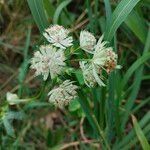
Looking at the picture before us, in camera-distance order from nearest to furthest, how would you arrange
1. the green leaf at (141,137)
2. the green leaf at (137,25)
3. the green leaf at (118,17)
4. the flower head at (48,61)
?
the flower head at (48,61) → the green leaf at (118,17) → the green leaf at (141,137) → the green leaf at (137,25)

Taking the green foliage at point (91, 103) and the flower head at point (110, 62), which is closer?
the flower head at point (110, 62)

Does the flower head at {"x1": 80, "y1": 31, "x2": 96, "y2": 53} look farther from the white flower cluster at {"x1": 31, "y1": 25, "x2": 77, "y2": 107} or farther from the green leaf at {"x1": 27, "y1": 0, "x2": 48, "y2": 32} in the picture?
the green leaf at {"x1": 27, "y1": 0, "x2": 48, "y2": 32}

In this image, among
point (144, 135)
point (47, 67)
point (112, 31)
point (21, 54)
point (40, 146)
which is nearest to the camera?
point (47, 67)

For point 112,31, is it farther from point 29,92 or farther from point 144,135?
point 29,92

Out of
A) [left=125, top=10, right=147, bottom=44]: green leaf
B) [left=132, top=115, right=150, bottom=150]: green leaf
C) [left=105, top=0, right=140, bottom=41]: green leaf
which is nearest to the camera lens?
[left=105, top=0, right=140, bottom=41]: green leaf

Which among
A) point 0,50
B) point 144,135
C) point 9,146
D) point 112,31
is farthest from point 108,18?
point 0,50

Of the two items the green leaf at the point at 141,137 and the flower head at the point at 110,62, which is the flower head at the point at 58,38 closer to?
the flower head at the point at 110,62

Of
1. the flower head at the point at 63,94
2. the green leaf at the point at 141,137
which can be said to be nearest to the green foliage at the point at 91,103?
the green leaf at the point at 141,137

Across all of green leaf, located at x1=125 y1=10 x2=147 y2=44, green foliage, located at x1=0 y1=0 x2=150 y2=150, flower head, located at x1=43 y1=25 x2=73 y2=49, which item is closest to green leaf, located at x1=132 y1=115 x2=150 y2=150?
green foliage, located at x1=0 y1=0 x2=150 y2=150
